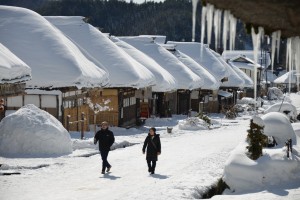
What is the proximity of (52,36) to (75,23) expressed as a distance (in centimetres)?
777


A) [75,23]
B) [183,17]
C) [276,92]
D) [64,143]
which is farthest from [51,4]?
[64,143]

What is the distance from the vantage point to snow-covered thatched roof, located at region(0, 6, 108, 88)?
23805 millimetres

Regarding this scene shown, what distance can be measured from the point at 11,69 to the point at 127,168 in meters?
5.47

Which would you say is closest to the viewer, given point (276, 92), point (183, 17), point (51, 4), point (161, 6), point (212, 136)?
point (212, 136)

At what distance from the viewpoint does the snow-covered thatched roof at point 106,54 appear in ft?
97.6

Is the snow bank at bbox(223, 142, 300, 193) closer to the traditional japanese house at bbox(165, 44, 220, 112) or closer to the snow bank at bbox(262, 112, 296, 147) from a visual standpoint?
the snow bank at bbox(262, 112, 296, 147)

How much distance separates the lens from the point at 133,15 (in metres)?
175

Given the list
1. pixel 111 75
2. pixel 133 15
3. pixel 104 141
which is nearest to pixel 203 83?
pixel 111 75

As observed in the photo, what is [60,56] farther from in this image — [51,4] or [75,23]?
[51,4]

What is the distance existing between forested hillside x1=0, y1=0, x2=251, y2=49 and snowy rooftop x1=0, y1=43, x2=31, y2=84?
12801 cm

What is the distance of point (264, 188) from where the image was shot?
1318 centimetres

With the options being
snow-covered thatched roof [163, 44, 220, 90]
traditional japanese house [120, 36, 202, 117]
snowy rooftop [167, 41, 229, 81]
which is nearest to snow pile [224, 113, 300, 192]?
traditional japanese house [120, 36, 202, 117]

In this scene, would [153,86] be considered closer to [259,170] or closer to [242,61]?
[259,170]

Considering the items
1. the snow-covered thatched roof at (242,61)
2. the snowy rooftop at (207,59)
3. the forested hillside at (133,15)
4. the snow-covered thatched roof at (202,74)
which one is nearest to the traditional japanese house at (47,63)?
the snow-covered thatched roof at (202,74)
